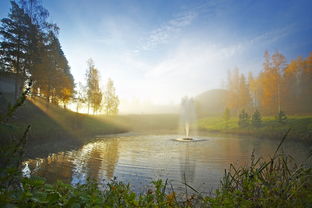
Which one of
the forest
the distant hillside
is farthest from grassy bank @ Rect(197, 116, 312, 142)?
the distant hillside

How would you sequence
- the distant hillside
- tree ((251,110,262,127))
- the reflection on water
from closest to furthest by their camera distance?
the reflection on water < tree ((251,110,262,127)) < the distant hillside

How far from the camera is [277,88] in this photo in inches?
1326

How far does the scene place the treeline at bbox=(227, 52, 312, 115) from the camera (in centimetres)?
3338

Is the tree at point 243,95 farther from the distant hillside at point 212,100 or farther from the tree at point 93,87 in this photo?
the distant hillside at point 212,100

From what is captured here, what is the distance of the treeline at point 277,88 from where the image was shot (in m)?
33.4

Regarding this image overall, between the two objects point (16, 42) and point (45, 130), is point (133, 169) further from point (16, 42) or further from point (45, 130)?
point (16, 42)

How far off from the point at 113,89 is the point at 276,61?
126 ft

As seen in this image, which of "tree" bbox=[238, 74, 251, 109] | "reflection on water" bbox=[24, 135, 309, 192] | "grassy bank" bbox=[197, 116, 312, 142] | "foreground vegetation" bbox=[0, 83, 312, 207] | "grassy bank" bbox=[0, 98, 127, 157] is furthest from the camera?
"tree" bbox=[238, 74, 251, 109]

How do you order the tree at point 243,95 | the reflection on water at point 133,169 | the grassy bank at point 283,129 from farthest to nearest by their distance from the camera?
1. the tree at point 243,95
2. the grassy bank at point 283,129
3. the reflection on water at point 133,169

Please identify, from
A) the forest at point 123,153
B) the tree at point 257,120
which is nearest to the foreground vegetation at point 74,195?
the forest at point 123,153

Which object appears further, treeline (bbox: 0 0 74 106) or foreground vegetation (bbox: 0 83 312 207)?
treeline (bbox: 0 0 74 106)

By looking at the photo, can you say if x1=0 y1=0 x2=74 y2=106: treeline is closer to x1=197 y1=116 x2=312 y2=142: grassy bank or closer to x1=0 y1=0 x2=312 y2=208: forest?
x1=0 y1=0 x2=312 y2=208: forest

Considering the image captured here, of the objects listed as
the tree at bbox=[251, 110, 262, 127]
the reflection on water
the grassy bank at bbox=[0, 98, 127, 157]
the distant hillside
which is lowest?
the reflection on water

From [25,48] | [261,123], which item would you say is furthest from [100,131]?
[261,123]
